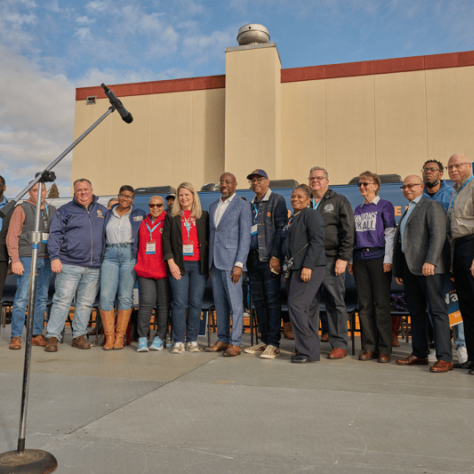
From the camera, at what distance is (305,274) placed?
13.6 feet

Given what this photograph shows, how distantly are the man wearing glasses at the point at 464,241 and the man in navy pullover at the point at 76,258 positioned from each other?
3879mm

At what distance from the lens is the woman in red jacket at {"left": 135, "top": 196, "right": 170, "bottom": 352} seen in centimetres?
A: 486

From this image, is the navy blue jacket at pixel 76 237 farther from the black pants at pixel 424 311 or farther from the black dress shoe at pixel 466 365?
the black dress shoe at pixel 466 365

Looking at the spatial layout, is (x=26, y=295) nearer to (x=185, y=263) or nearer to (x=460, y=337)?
Answer: (x=185, y=263)

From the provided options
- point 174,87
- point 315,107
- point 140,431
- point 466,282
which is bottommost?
point 140,431

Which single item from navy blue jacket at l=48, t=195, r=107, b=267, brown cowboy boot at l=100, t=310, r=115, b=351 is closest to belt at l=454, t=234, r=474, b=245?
brown cowboy boot at l=100, t=310, r=115, b=351

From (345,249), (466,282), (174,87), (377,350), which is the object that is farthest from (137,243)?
(174,87)

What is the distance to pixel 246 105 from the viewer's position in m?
11.6

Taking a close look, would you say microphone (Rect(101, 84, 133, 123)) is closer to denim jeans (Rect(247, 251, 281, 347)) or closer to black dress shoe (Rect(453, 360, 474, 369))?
denim jeans (Rect(247, 251, 281, 347))

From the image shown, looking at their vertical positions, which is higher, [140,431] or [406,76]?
[406,76]

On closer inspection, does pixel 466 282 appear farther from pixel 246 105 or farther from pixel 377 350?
pixel 246 105

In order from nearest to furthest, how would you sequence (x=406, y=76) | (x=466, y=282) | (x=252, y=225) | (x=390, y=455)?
(x=390, y=455) → (x=466, y=282) → (x=252, y=225) → (x=406, y=76)

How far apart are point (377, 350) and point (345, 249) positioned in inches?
44.1

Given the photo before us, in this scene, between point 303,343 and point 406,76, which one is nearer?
point 303,343
